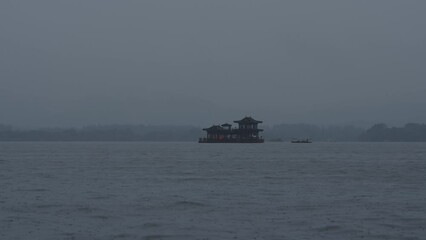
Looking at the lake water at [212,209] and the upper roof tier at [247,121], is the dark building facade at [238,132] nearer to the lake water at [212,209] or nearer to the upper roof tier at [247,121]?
the upper roof tier at [247,121]

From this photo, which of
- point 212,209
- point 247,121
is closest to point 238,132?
point 247,121

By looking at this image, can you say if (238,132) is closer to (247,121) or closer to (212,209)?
(247,121)

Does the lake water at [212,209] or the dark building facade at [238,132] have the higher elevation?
the dark building facade at [238,132]

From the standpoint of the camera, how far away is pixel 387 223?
23.0 meters

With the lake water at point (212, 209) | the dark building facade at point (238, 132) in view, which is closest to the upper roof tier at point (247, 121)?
the dark building facade at point (238, 132)

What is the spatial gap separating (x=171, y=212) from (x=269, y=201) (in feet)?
18.9

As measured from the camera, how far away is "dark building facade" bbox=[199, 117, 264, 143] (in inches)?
6816

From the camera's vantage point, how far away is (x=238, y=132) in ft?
579

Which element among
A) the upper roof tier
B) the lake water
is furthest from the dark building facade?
the lake water

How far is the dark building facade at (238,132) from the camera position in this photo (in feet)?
568

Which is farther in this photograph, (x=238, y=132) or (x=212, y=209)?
(x=238, y=132)

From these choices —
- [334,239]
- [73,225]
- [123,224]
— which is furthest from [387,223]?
[73,225]

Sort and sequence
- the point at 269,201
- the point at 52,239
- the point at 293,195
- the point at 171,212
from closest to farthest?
the point at 52,239 < the point at 171,212 < the point at 269,201 < the point at 293,195

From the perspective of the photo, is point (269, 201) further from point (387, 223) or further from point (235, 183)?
point (235, 183)
